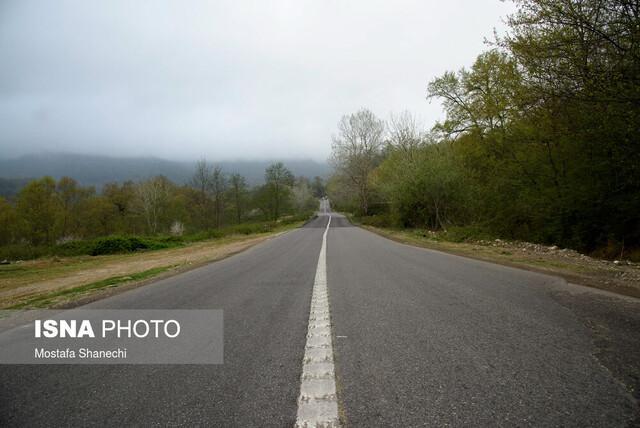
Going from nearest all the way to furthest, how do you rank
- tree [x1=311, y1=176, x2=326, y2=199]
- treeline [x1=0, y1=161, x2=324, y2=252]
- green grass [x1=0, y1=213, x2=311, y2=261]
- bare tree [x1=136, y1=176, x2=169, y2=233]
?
green grass [x1=0, y1=213, x2=311, y2=261]
treeline [x1=0, y1=161, x2=324, y2=252]
bare tree [x1=136, y1=176, x2=169, y2=233]
tree [x1=311, y1=176, x2=326, y2=199]

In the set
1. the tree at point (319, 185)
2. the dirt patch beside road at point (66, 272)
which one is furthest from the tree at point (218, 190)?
the tree at point (319, 185)

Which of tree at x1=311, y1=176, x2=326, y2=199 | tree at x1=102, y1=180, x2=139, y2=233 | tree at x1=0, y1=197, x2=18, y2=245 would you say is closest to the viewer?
tree at x1=0, y1=197, x2=18, y2=245

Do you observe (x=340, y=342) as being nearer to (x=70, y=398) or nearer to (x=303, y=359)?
(x=303, y=359)

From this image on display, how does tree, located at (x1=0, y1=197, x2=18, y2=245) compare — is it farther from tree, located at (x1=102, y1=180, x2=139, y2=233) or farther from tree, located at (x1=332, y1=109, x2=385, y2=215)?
tree, located at (x1=332, y1=109, x2=385, y2=215)

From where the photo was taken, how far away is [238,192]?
47.7 metres

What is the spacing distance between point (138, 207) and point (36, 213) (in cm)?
1394

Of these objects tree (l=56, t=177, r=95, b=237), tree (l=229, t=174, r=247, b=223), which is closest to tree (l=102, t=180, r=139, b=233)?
tree (l=56, t=177, r=95, b=237)

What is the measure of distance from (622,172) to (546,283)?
634 cm

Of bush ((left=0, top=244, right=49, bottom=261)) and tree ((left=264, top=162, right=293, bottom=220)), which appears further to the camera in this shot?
tree ((left=264, top=162, right=293, bottom=220))

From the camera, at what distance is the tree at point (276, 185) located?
164 ft

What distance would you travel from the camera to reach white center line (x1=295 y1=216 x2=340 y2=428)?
4.77 feet

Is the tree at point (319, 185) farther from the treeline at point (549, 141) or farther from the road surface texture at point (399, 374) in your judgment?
the road surface texture at point (399, 374)

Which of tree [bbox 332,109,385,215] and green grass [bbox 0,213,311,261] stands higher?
tree [bbox 332,109,385,215]

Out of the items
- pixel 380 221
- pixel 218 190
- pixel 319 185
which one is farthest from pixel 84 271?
pixel 319 185
